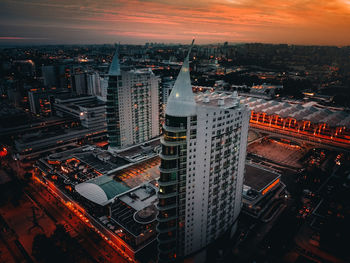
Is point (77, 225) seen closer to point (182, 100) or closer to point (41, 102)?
point (182, 100)

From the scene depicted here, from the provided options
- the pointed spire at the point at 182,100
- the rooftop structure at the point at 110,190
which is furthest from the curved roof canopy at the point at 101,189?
the pointed spire at the point at 182,100

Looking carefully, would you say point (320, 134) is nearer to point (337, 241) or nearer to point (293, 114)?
point (293, 114)

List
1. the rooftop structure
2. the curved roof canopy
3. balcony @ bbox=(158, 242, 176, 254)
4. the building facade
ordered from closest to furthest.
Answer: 1. balcony @ bbox=(158, 242, 176, 254)
2. the rooftop structure
3. the curved roof canopy
4. the building facade

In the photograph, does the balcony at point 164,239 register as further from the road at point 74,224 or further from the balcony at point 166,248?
the road at point 74,224

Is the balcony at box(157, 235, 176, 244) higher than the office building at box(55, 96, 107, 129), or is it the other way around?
the office building at box(55, 96, 107, 129)

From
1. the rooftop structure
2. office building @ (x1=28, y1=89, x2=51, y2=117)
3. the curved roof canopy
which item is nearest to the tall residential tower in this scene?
the rooftop structure

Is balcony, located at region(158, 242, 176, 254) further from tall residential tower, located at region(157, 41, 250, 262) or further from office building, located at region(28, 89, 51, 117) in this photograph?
office building, located at region(28, 89, 51, 117)
